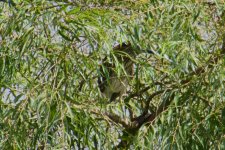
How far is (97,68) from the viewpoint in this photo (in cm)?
320

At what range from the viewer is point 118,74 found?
11.0 feet

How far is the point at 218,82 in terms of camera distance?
3.20 metres

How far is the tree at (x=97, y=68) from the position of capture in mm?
3129

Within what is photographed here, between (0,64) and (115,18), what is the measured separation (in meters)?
0.60

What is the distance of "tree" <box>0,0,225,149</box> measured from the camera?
3129 mm

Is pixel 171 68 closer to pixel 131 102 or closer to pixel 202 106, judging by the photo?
pixel 202 106

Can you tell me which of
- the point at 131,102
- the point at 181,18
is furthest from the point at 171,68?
the point at 131,102

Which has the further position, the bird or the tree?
the bird

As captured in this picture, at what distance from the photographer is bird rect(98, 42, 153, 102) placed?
349 cm

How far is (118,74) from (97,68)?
0.59 feet

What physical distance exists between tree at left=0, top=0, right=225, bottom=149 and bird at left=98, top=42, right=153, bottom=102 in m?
0.06

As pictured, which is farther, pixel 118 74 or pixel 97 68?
pixel 118 74

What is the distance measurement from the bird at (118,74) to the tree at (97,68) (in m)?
0.06

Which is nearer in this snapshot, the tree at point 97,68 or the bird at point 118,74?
the tree at point 97,68
